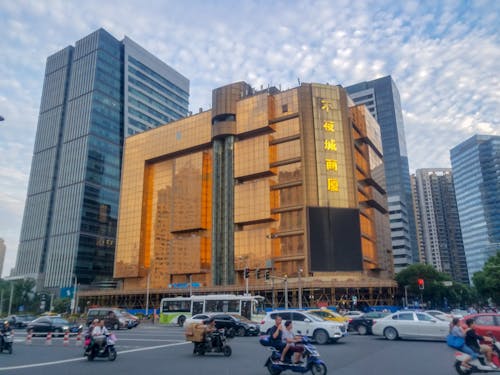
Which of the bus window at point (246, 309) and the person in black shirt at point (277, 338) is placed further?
the bus window at point (246, 309)

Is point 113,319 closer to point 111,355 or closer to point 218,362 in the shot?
point 111,355

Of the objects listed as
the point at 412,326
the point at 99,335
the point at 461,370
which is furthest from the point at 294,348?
the point at 412,326

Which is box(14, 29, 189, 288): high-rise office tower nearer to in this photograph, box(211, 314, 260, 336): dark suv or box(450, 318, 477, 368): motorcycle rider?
box(211, 314, 260, 336): dark suv

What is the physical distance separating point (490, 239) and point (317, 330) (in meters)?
162

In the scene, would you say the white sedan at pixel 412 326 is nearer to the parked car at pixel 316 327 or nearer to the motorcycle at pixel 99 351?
the parked car at pixel 316 327

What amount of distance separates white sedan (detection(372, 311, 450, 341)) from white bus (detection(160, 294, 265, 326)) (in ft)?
51.2

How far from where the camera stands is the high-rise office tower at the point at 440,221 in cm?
18312

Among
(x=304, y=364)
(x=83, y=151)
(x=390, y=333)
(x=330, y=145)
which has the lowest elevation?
(x=390, y=333)

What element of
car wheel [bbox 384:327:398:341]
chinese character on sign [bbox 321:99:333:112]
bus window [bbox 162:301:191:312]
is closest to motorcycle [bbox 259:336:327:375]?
car wheel [bbox 384:327:398:341]

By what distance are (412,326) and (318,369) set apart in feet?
42.5

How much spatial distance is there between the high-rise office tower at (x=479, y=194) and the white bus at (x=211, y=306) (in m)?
141

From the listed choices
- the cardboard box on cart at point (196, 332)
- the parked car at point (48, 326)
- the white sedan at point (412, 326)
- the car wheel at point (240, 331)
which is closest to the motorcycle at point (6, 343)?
the cardboard box on cart at point (196, 332)

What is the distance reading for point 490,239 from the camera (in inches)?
6073

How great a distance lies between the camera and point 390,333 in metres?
22.6
